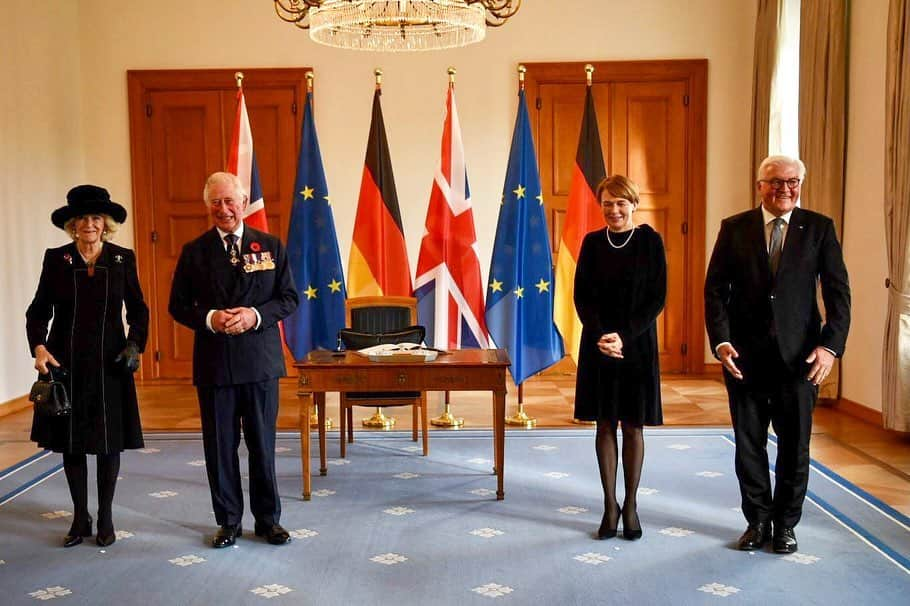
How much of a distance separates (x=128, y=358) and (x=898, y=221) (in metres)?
4.32

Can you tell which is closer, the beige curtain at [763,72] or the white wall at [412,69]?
the beige curtain at [763,72]

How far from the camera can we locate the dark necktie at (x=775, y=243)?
369 centimetres

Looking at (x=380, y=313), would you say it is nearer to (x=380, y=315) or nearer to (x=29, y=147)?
(x=380, y=315)

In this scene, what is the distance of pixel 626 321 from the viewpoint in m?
3.81

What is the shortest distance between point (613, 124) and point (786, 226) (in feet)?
15.5

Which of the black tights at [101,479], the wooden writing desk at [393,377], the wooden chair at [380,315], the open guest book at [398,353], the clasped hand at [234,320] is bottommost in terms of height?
the black tights at [101,479]

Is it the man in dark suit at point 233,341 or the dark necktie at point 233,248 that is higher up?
the dark necktie at point 233,248

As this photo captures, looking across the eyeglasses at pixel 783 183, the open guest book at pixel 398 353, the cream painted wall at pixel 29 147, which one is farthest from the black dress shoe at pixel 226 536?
the cream painted wall at pixel 29 147

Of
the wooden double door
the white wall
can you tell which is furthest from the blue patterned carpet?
the white wall

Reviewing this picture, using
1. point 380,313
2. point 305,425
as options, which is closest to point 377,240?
point 380,313

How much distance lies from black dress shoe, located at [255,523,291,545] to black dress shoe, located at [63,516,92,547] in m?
0.72

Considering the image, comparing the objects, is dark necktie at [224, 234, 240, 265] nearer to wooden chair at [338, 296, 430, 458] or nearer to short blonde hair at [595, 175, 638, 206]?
short blonde hair at [595, 175, 638, 206]

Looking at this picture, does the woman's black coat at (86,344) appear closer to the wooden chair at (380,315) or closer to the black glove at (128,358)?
the black glove at (128,358)

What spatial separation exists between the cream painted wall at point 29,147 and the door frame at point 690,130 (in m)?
3.95
